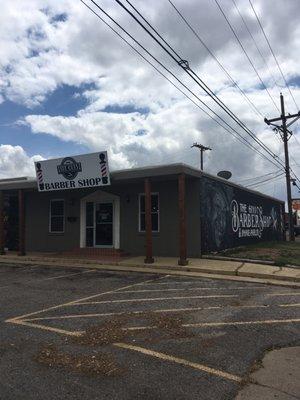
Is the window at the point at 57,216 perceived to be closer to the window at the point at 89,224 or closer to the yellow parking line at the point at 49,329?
the window at the point at 89,224

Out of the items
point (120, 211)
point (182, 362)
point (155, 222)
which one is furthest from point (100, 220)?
point (182, 362)

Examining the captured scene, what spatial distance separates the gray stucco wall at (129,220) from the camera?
17.0 m

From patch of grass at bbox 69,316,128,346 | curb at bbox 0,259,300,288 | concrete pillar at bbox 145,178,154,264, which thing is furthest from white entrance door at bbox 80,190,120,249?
patch of grass at bbox 69,316,128,346

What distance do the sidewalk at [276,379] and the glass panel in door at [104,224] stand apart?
13205 millimetres

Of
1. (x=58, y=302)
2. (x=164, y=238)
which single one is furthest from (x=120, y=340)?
(x=164, y=238)

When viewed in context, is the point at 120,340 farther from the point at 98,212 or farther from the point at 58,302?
the point at 98,212

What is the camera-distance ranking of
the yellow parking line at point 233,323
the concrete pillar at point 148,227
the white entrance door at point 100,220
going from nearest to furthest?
Result: the yellow parking line at point 233,323
the concrete pillar at point 148,227
the white entrance door at point 100,220

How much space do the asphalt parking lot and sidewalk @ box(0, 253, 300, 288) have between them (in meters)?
1.08

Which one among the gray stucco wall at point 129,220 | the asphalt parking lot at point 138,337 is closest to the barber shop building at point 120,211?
the gray stucco wall at point 129,220

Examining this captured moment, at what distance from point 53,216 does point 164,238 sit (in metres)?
5.93

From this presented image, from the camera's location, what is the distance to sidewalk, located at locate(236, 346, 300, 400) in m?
4.75

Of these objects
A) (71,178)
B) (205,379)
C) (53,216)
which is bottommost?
(205,379)

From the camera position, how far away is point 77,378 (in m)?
5.11

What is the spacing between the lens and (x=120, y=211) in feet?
61.1
